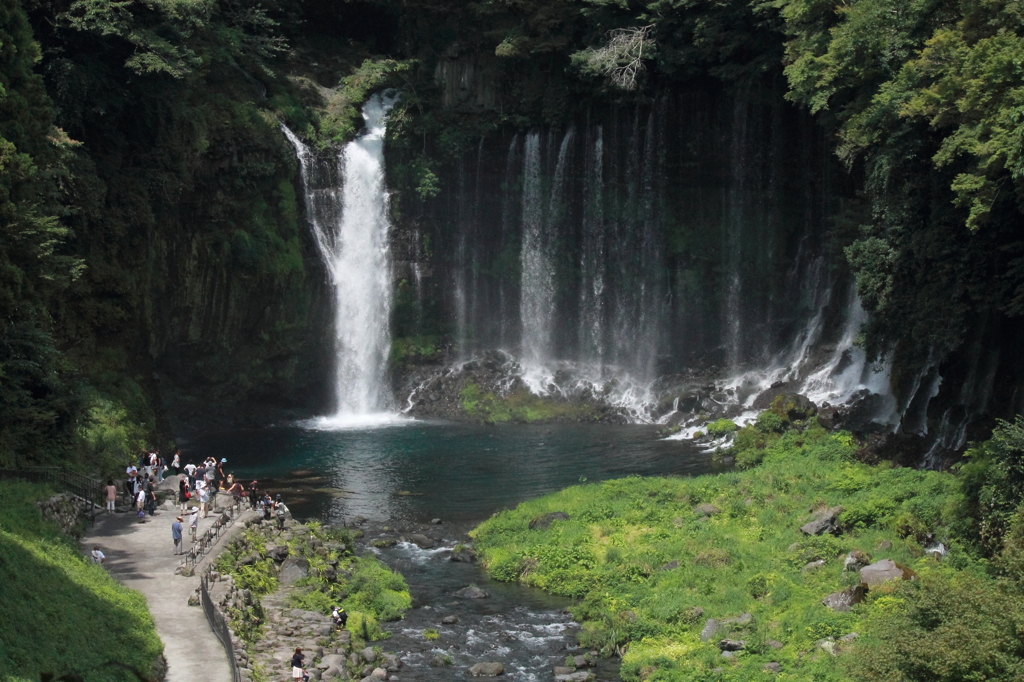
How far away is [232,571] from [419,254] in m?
30.9

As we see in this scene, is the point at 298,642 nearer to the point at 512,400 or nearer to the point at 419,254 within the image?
the point at 512,400

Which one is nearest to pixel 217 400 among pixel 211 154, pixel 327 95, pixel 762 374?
pixel 211 154

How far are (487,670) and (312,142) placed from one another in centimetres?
3510

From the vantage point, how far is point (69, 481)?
31.0 metres

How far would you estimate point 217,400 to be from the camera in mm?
52781

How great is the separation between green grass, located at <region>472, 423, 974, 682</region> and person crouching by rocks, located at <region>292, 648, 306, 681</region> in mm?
6774

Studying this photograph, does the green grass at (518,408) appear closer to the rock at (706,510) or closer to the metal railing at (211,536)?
the rock at (706,510)

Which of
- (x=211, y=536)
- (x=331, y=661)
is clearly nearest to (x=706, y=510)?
(x=331, y=661)

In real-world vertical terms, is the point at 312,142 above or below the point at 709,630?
above

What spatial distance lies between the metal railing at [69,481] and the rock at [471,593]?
9.97 metres

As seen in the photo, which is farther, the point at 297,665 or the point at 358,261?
the point at 358,261

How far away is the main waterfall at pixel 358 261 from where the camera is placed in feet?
182

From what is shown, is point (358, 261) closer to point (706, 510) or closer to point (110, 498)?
point (110, 498)

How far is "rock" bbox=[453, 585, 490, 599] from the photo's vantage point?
1185 inches
